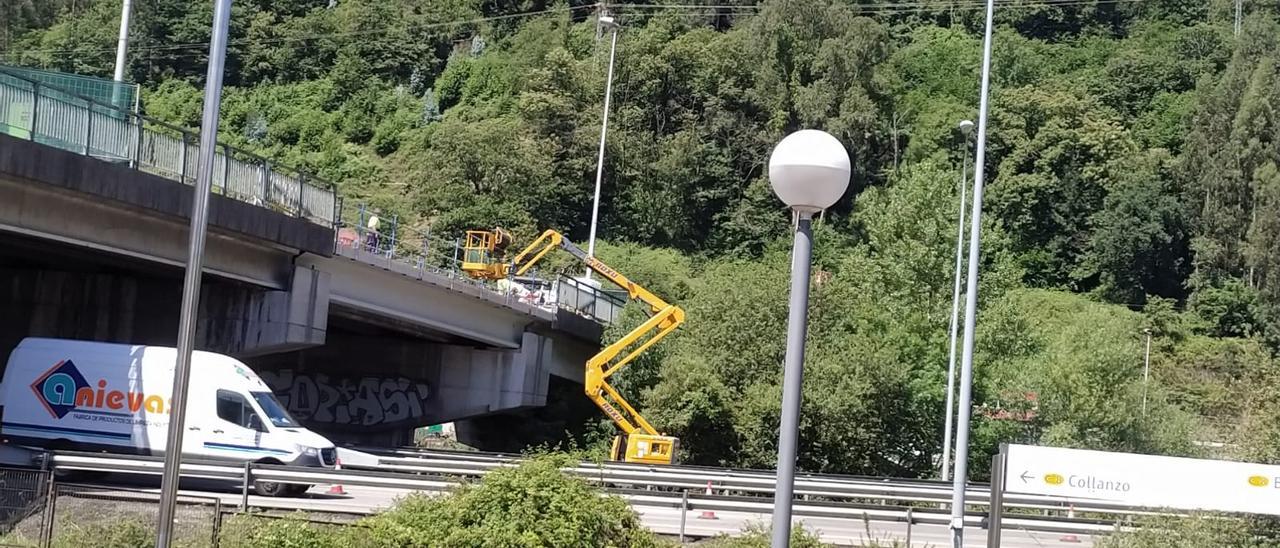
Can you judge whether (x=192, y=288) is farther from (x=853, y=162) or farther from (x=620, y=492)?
(x=853, y=162)

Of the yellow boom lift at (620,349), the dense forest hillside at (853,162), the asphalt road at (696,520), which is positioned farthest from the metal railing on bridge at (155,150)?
the dense forest hillside at (853,162)

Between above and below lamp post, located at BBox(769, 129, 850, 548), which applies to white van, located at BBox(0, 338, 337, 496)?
below

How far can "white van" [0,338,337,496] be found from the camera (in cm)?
2530

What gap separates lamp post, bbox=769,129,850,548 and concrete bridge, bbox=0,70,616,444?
1790 cm

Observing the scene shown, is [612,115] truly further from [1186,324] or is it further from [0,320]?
[0,320]

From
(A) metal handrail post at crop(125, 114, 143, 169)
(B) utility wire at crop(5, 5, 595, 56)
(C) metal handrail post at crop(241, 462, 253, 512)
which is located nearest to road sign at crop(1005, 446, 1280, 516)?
(C) metal handrail post at crop(241, 462, 253, 512)

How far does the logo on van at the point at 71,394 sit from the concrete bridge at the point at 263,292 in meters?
2.42

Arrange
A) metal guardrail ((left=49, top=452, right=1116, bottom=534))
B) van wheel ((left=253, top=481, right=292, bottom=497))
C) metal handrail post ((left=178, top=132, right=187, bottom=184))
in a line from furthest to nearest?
1. metal handrail post ((left=178, top=132, right=187, bottom=184))
2. van wheel ((left=253, top=481, right=292, bottom=497))
3. metal guardrail ((left=49, top=452, right=1116, bottom=534))

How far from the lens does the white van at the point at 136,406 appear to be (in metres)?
25.3

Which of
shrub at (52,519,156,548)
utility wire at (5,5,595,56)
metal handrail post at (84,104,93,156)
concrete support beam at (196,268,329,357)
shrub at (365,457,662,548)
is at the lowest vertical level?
shrub at (52,519,156,548)

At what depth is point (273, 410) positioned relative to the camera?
2584 centimetres

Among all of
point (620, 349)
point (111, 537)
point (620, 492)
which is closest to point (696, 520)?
point (620, 492)

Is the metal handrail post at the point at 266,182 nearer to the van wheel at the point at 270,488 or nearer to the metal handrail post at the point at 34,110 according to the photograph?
the metal handrail post at the point at 34,110

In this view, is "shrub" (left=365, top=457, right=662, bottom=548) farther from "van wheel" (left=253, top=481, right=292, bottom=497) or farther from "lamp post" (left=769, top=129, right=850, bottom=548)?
"van wheel" (left=253, top=481, right=292, bottom=497)
